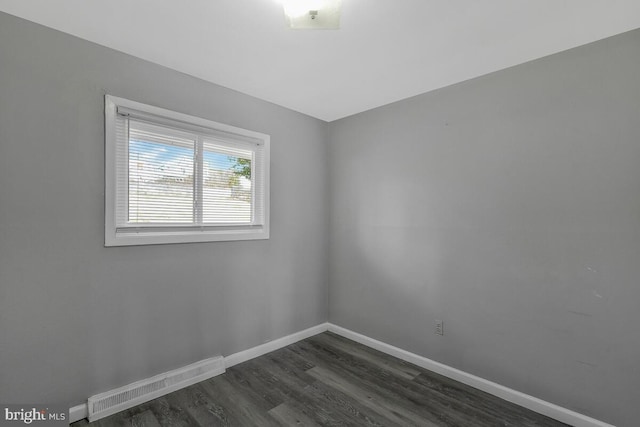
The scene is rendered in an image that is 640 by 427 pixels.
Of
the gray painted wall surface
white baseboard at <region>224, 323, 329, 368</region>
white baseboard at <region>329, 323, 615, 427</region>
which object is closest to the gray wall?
white baseboard at <region>224, 323, 329, 368</region>

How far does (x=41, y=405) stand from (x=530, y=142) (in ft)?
12.2

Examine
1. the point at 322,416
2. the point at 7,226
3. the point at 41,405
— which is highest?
the point at 7,226

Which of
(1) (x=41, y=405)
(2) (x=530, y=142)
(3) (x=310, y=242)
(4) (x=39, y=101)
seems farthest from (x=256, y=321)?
(2) (x=530, y=142)

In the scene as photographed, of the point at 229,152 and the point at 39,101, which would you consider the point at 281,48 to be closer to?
the point at 229,152

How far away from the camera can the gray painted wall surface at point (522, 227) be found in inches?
71.9

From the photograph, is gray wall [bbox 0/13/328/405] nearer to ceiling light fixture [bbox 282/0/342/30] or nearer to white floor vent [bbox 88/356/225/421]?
white floor vent [bbox 88/356/225/421]

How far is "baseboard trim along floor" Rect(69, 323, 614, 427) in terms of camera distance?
192cm

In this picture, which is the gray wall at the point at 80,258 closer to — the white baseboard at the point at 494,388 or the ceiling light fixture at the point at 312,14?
the ceiling light fixture at the point at 312,14

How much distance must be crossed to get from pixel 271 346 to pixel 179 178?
6.09ft

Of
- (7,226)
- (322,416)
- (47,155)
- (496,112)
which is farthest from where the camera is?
(496,112)

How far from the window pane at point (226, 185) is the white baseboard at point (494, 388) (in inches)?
75.7

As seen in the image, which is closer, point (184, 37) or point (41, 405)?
point (41, 405)

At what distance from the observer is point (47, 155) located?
1.83 m

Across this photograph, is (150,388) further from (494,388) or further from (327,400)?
(494,388)
